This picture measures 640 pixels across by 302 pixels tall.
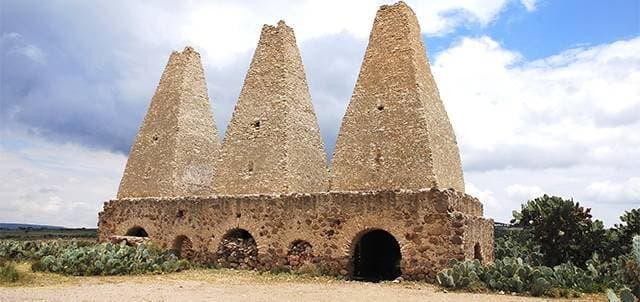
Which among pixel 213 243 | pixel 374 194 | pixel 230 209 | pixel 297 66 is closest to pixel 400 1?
pixel 297 66

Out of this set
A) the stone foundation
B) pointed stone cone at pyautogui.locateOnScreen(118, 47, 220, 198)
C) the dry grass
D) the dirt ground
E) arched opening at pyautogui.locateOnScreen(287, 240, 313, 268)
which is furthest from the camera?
pointed stone cone at pyautogui.locateOnScreen(118, 47, 220, 198)

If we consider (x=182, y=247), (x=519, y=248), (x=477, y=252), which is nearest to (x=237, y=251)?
(x=182, y=247)

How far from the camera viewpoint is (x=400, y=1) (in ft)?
58.6

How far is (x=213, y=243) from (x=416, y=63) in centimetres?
838

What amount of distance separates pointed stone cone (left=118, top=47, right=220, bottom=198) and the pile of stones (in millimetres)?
3881

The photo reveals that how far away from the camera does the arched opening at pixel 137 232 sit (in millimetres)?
19908

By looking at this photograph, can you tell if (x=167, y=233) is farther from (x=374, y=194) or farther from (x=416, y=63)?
(x=416, y=63)

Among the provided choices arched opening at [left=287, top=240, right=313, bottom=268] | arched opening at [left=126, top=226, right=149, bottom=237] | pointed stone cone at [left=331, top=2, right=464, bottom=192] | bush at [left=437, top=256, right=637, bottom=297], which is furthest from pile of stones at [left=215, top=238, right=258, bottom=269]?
bush at [left=437, top=256, right=637, bottom=297]

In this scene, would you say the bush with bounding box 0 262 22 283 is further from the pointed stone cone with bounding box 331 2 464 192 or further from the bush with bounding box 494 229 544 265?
the bush with bounding box 494 229 544 265

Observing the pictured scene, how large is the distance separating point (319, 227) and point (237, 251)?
3.06 meters

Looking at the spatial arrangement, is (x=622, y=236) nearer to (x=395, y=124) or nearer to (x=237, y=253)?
(x=395, y=124)

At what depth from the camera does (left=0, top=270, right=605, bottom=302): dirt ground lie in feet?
34.5

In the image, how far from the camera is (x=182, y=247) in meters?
18.1

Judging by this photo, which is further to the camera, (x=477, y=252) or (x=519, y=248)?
(x=519, y=248)
